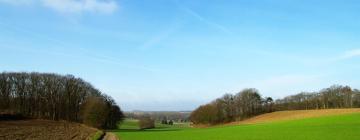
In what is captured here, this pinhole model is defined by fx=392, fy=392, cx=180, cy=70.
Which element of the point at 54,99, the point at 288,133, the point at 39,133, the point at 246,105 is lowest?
the point at 288,133

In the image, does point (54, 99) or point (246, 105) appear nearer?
point (54, 99)

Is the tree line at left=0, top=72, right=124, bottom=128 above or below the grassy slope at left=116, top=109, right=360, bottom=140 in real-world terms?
above

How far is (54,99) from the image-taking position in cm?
9850

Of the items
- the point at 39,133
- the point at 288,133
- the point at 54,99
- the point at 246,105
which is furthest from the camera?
the point at 246,105

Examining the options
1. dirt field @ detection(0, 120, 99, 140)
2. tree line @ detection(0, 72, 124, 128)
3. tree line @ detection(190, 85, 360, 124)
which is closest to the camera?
dirt field @ detection(0, 120, 99, 140)

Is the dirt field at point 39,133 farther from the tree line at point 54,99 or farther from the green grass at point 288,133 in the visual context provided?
the tree line at point 54,99

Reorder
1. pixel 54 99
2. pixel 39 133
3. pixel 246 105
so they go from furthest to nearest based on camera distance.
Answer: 1. pixel 246 105
2. pixel 54 99
3. pixel 39 133

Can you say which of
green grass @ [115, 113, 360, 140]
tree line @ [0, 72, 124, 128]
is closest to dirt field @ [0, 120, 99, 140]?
green grass @ [115, 113, 360, 140]

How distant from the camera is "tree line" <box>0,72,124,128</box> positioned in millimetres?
91812

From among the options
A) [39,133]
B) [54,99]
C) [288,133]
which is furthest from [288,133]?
[54,99]

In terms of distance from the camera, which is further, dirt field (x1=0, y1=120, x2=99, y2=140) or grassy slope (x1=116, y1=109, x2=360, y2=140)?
dirt field (x1=0, y1=120, x2=99, y2=140)

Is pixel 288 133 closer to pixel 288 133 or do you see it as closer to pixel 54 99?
pixel 288 133

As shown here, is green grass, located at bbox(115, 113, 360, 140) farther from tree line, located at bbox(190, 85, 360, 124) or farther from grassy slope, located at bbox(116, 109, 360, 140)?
tree line, located at bbox(190, 85, 360, 124)

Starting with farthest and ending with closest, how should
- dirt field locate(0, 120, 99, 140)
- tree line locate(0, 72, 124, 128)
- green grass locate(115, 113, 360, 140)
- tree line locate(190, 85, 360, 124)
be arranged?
tree line locate(190, 85, 360, 124)
tree line locate(0, 72, 124, 128)
dirt field locate(0, 120, 99, 140)
green grass locate(115, 113, 360, 140)
